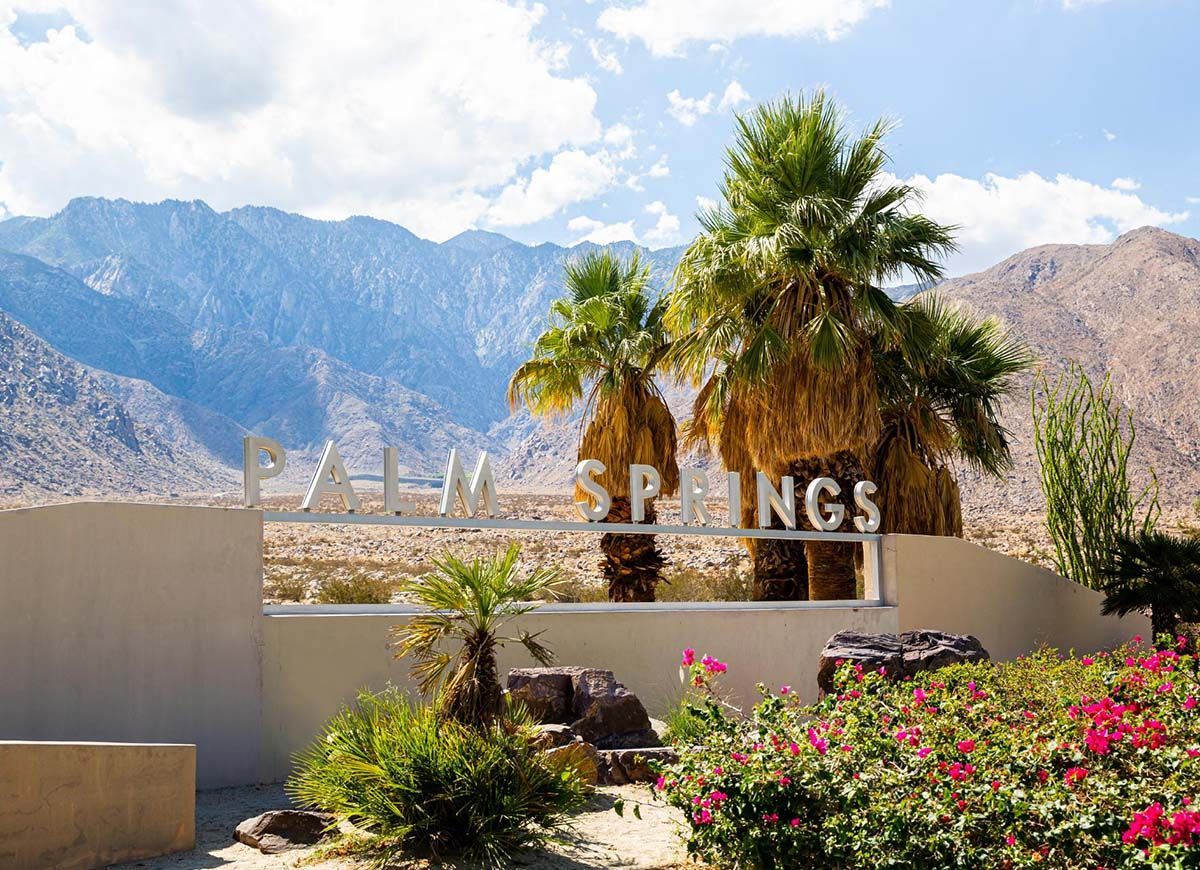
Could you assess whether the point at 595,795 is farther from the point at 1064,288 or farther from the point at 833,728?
the point at 1064,288

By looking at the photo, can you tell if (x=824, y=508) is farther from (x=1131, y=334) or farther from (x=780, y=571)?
(x=1131, y=334)

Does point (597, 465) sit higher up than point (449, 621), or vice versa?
point (597, 465)

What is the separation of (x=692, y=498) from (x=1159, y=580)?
9.01 meters

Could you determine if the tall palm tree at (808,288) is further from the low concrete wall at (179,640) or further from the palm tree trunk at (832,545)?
the low concrete wall at (179,640)

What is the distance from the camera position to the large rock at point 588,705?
9.58m

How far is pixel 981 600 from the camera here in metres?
16.7

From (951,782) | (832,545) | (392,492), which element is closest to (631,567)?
(832,545)

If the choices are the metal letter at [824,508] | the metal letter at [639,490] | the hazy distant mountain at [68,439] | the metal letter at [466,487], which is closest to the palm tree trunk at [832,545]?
the metal letter at [824,508]

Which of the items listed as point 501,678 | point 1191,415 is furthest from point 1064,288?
point 501,678

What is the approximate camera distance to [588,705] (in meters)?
9.70

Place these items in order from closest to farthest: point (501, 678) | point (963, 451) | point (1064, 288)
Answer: point (501, 678) → point (963, 451) → point (1064, 288)

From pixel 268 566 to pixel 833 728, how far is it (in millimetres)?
28142

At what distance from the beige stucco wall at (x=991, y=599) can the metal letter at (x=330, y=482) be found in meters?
7.48

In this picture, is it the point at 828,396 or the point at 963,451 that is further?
the point at 963,451
